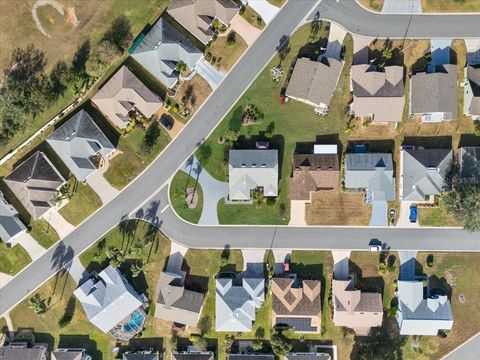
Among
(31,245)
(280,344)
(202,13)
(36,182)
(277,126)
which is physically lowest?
(280,344)

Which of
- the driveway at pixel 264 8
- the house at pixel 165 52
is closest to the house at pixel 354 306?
the house at pixel 165 52

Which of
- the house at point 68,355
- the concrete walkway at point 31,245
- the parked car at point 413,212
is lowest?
the house at point 68,355

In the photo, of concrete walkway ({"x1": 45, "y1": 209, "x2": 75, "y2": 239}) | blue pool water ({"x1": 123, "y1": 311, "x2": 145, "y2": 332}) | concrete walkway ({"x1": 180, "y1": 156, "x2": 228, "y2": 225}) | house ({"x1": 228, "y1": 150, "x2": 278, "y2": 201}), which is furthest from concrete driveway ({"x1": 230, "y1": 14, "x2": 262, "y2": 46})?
blue pool water ({"x1": 123, "y1": 311, "x2": 145, "y2": 332})

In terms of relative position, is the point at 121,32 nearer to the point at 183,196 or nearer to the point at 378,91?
the point at 183,196

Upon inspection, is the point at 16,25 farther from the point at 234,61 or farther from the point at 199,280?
the point at 199,280

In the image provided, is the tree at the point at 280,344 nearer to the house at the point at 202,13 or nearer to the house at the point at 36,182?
the house at the point at 36,182

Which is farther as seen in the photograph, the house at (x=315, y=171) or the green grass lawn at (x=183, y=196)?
the green grass lawn at (x=183, y=196)

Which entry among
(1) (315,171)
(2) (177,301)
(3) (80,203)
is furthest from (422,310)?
(3) (80,203)

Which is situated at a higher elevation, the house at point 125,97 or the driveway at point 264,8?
the driveway at point 264,8
